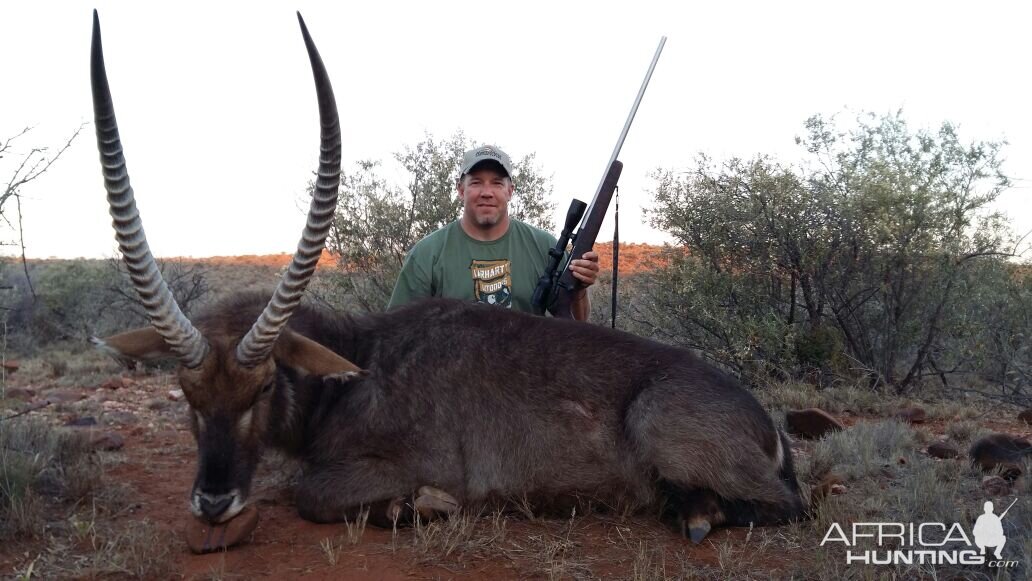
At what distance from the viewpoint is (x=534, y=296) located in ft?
20.1

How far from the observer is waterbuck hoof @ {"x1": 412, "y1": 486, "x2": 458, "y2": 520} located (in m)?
4.04

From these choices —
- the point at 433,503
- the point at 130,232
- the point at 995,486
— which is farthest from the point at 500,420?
the point at 995,486

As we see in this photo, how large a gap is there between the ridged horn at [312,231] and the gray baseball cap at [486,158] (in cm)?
295

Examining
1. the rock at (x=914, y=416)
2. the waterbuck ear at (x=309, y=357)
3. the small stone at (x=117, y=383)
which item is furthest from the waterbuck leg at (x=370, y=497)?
the small stone at (x=117, y=383)

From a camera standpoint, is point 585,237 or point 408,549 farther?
point 585,237

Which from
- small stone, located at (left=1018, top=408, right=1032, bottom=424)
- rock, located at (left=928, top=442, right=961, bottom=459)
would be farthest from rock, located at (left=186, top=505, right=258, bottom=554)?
small stone, located at (left=1018, top=408, right=1032, bottom=424)

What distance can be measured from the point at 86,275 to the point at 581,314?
41.0 ft

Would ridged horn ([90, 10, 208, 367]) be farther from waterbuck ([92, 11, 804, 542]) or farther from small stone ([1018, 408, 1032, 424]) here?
small stone ([1018, 408, 1032, 424])

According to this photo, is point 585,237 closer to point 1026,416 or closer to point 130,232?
point 130,232

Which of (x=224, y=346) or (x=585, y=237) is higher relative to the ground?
(x=585, y=237)

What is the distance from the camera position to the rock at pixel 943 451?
18.0 feet

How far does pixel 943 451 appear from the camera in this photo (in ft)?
18.1

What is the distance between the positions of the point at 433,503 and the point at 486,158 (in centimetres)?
322

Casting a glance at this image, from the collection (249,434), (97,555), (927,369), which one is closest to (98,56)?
(249,434)
